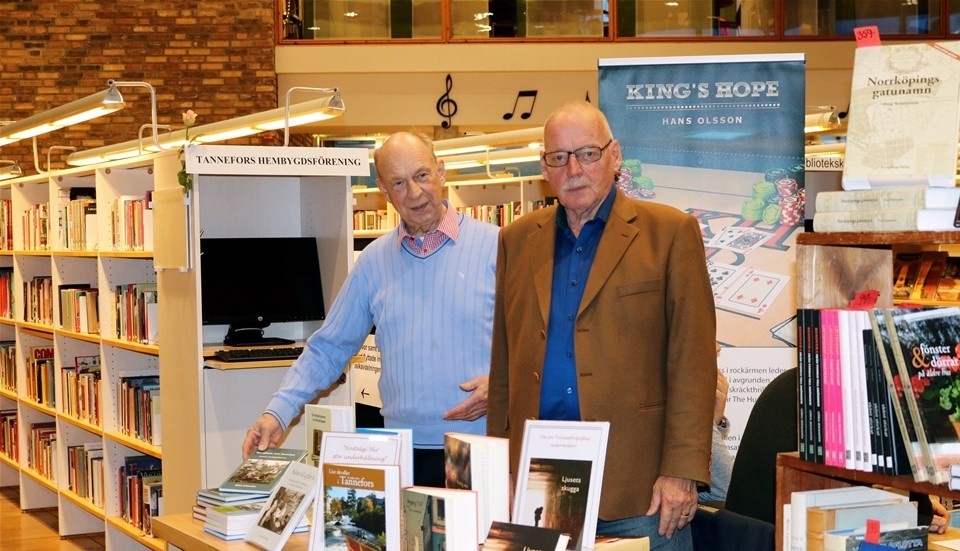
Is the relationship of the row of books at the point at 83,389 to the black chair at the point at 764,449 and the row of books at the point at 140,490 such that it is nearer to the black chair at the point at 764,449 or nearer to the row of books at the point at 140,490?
the row of books at the point at 140,490

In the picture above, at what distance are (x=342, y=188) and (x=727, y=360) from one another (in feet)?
7.70

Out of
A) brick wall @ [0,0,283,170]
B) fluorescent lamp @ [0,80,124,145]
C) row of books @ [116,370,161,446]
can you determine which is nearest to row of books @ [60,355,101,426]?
row of books @ [116,370,161,446]

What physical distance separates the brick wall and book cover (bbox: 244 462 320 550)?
9.30m

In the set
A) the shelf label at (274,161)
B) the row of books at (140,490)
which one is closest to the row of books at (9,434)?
the row of books at (140,490)

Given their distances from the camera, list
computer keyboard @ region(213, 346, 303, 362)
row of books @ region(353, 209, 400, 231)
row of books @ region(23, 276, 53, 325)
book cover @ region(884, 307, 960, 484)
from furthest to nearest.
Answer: row of books @ region(353, 209, 400, 231) → row of books @ region(23, 276, 53, 325) → computer keyboard @ region(213, 346, 303, 362) → book cover @ region(884, 307, 960, 484)

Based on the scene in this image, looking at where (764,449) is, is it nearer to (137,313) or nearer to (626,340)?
(626,340)

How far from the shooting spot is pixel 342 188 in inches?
225

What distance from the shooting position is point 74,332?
24.8ft

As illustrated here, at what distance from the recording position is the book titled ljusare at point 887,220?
1979mm

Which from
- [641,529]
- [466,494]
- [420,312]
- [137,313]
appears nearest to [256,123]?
[137,313]

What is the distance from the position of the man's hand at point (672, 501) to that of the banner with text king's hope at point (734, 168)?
5.02 ft

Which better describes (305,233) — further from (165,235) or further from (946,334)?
(946,334)

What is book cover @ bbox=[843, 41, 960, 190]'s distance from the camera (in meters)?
1.98

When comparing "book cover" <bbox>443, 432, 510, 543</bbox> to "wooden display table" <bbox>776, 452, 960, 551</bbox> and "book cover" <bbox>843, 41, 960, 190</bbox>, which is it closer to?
"wooden display table" <bbox>776, 452, 960, 551</bbox>
